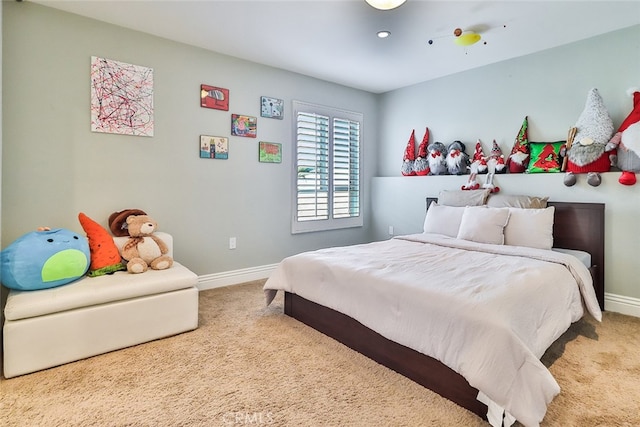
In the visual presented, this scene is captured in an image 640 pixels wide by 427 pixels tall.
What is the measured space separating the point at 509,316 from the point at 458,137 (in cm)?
303

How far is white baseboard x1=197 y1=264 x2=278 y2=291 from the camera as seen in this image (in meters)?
3.49

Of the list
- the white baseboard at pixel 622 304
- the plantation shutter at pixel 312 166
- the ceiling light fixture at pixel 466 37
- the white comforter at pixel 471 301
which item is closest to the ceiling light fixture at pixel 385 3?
the ceiling light fixture at pixel 466 37

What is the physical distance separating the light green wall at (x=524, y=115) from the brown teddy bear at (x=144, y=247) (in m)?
3.08

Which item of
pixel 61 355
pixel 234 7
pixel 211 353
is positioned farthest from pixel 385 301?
pixel 234 7

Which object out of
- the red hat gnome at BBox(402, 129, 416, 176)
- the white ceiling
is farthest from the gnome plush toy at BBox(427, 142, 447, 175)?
the white ceiling

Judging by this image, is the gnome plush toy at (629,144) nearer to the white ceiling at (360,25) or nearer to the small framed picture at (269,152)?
the white ceiling at (360,25)

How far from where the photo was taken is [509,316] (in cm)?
155

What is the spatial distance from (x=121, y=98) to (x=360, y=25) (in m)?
2.18

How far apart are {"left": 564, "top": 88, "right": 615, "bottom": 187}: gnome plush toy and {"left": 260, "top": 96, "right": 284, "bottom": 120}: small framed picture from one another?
2.98 metres

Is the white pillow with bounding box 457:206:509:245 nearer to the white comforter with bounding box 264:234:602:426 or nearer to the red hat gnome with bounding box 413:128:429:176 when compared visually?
the white comforter with bounding box 264:234:602:426

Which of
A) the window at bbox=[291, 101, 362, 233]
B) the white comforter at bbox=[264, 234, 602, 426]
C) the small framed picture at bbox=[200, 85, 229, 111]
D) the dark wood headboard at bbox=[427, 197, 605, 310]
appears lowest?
the white comforter at bbox=[264, 234, 602, 426]

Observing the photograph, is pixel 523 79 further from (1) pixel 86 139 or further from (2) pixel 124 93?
(1) pixel 86 139

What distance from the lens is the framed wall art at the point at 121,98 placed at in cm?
283

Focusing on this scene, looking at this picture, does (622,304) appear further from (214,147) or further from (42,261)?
(42,261)
